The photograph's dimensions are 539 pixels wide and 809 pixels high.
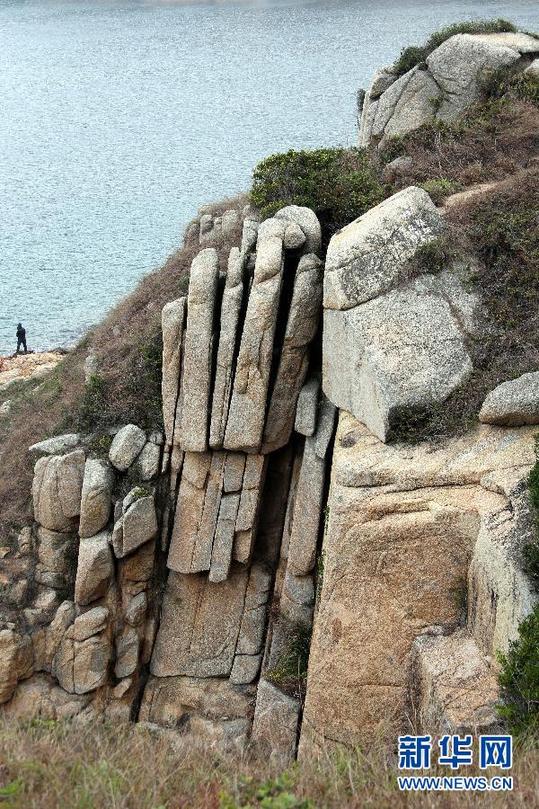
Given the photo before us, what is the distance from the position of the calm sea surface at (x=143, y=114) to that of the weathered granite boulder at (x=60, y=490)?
83.7 feet

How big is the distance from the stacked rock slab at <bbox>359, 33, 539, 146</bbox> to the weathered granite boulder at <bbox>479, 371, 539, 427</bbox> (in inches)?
558

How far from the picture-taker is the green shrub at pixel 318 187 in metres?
23.6

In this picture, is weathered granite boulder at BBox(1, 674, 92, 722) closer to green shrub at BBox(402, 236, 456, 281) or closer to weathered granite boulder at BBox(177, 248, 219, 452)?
weathered granite boulder at BBox(177, 248, 219, 452)

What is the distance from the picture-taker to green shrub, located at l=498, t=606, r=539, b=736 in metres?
13.6

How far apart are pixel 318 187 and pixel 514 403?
9.37 metres

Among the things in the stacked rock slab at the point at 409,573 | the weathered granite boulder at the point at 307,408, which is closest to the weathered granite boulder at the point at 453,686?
the stacked rock slab at the point at 409,573

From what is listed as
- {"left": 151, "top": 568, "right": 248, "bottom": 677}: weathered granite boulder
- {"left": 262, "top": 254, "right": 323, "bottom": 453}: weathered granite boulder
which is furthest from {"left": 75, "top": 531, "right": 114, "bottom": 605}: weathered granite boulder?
{"left": 262, "top": 254, "right": 323, "bottom": 453}: weathered granite boulder

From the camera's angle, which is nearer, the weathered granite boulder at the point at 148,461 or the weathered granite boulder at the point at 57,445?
the weathered granite boulder at the point at 148,461

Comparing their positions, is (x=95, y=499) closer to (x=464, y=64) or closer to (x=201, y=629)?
(x=201, y=629)

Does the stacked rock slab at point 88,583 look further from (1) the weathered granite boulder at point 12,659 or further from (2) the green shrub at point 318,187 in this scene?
(2) the green shrub at point 318,187

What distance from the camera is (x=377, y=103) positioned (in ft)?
104

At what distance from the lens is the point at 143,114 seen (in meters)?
77.6

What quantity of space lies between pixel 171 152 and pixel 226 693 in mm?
52880

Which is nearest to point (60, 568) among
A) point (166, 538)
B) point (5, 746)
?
point (166, 538)
